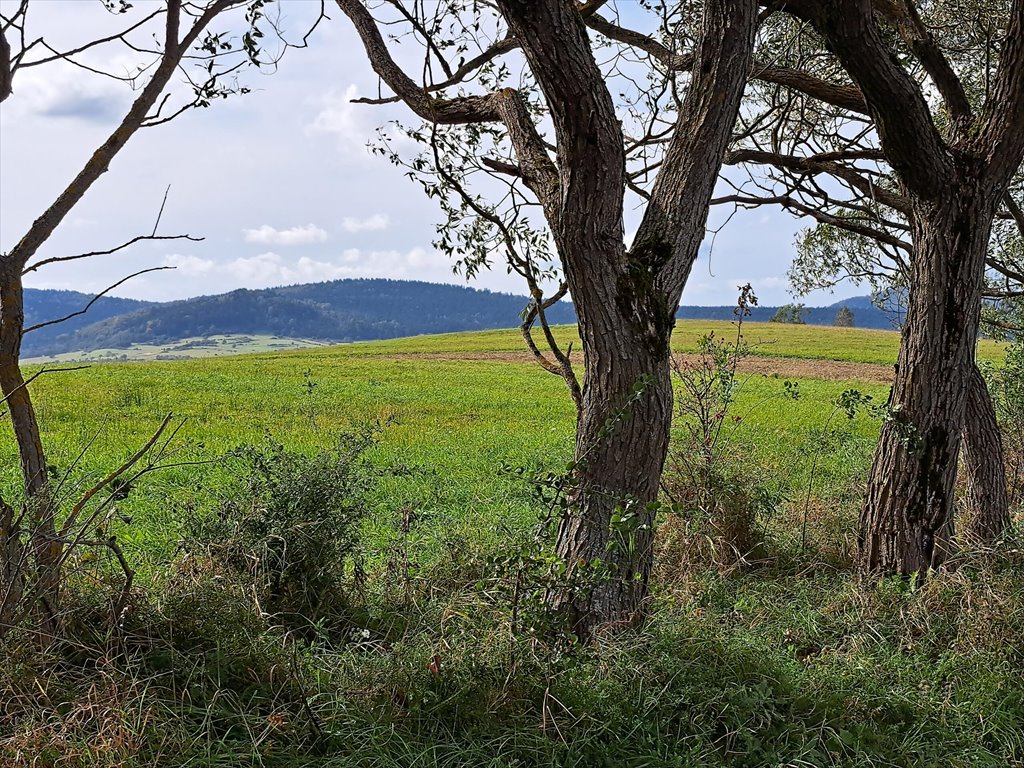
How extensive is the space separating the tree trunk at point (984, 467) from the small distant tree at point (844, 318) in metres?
73.4

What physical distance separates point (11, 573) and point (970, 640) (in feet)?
16.9

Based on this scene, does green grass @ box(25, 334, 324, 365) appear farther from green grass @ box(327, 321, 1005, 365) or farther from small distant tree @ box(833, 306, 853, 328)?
small distant tree @ box(833, 306, 853, 328)

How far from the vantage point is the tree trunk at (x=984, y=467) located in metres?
6.87

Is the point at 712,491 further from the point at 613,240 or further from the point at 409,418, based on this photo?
the point at 409,418

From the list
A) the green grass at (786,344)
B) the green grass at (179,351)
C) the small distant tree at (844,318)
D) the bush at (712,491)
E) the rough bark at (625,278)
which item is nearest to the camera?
the rough bark at (625,278)

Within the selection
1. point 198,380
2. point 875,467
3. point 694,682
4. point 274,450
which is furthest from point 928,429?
point 198,380

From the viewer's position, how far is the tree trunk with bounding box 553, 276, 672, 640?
14.3 ft

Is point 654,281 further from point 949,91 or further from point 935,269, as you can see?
point 949,91

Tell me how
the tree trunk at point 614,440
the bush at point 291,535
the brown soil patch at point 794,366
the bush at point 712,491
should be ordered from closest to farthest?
the tree trunk at point 614,440
the bush at point 291,535
the bush at point 712,491
the brown soil patch at point 794,366

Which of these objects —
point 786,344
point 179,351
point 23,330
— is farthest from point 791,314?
point 179,351

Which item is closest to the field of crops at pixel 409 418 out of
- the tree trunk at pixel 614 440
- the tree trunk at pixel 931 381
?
the tree trunk at pixel 614 440

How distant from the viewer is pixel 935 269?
593cm

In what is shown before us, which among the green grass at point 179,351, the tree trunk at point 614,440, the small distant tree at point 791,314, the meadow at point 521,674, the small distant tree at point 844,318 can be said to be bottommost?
the green grass at point 179,351

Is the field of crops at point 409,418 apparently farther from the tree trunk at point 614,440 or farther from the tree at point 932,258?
the tree at point 932,258
